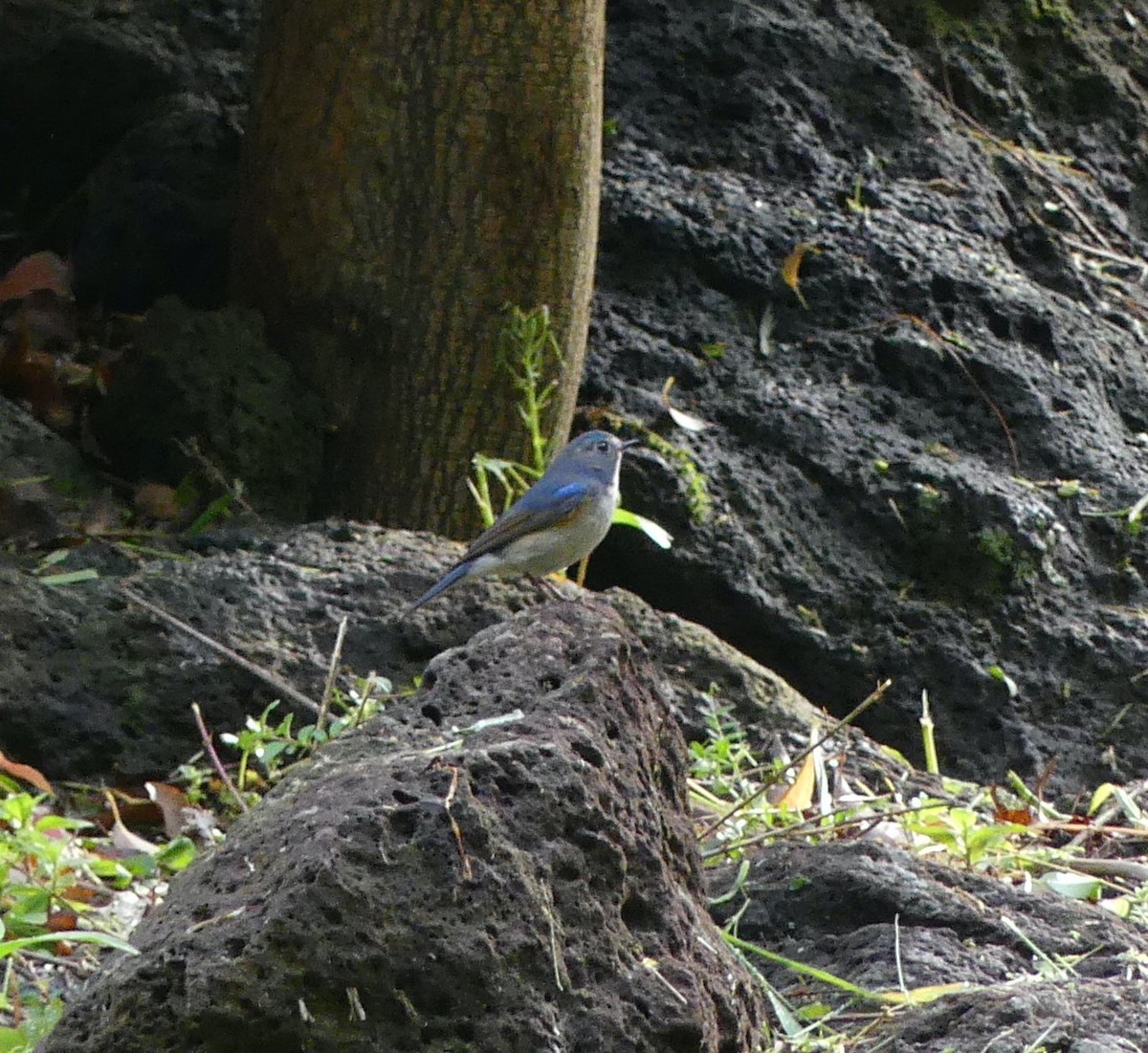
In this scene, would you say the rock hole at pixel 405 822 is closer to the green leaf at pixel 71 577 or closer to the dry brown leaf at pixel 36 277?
the green leaf at pixel 71 577

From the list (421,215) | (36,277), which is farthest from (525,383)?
(36,277)

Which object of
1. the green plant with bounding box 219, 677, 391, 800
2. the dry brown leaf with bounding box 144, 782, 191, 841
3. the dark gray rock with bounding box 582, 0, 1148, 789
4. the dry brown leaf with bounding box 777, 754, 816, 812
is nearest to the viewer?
the green plant with bounding box 219, 677, 391, 800

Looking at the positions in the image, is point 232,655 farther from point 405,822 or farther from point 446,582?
point 405,822

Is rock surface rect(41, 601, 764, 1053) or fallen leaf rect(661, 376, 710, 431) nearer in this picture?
rock surface rect(41, 601, 764, 1053)

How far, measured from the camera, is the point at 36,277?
268 inches

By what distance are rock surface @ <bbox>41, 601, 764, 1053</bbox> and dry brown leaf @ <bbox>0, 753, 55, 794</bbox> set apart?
1531 mm

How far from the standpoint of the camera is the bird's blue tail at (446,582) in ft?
16.5

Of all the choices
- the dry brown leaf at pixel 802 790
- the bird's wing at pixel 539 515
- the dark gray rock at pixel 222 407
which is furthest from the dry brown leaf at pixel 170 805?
the dark gray rock at pixel 222 407

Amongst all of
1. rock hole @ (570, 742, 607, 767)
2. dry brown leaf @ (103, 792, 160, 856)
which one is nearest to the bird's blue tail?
dry brown leaf @ (103, 792, 160, 856)

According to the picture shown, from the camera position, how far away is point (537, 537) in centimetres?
521

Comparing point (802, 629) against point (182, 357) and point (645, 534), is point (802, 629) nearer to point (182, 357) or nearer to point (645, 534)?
point (645, 534)

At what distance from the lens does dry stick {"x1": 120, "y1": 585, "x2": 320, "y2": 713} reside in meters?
4.55

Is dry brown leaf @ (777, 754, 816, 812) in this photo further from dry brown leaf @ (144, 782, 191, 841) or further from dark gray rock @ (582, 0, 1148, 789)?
dry brown leaf @ (144, 782, 191, 841)

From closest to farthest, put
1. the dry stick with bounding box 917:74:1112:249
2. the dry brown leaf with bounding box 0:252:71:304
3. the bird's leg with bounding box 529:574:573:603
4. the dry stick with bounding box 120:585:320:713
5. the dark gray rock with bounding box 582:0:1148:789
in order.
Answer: the dry stick with bounding box 120:585:320:713
the bird's leg with bounding box 529:574:573:603
the dark gray rock with bounding box 582:0:1148:789
the dry brown leaf with bounding box 0:252:71:304
the dry stick with bounding box 917:74:1112:249
